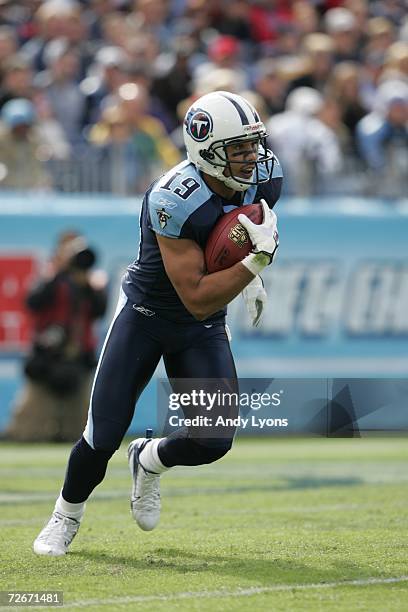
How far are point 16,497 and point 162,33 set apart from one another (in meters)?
6.56

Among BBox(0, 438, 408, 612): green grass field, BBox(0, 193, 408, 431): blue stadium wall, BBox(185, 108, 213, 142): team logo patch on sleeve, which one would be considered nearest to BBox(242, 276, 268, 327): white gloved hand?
BBox(185, 108, 213, 142): team logo patch on sleeve

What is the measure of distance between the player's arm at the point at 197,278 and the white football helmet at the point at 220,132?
0.34 m

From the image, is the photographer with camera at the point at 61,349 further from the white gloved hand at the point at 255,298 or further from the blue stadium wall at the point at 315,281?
the white gloved hand at the point at 255,298

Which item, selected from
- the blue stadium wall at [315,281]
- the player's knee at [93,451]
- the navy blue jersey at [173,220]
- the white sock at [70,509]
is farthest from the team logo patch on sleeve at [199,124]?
the blue stadium wall at [315,281]

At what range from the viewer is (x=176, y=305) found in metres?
5.43

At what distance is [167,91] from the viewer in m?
11.6

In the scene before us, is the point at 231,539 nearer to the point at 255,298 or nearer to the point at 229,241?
the point at 255,298

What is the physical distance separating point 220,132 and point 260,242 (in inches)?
20.5

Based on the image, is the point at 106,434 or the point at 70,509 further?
the point at 70,509

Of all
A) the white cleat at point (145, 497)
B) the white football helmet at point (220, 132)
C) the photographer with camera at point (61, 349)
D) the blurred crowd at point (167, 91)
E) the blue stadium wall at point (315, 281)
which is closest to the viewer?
the white football helmet at point (220, 132)

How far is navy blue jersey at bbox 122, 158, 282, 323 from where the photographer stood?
512 cm

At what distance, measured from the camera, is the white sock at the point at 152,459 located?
5.57m

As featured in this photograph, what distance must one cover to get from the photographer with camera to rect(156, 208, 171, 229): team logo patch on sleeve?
16.1 ft

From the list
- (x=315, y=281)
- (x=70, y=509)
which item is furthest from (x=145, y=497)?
(x=315, y=281)
